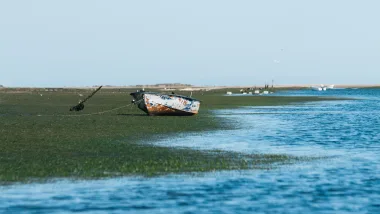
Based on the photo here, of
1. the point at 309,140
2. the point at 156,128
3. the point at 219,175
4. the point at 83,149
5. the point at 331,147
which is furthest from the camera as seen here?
the point at 156,128

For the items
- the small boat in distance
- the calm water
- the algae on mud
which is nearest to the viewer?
the calm water

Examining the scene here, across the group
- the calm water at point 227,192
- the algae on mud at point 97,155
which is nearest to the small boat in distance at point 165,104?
the algae on mud at point 97,155

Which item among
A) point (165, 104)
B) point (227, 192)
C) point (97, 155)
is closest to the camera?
point (227, 192)

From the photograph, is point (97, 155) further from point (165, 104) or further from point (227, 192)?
point (165, 104)

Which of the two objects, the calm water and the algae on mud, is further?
the algae on mud

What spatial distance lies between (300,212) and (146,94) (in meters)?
39.4

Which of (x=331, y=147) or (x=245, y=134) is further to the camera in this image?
(x=245, y=134)

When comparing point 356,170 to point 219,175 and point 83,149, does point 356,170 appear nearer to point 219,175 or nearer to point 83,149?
point 219,175

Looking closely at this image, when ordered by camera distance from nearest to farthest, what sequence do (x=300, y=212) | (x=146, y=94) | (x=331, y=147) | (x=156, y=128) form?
(x=300, y=212) < (x=331, y=147) < (x=156, y=128) < (x=146, y=94)

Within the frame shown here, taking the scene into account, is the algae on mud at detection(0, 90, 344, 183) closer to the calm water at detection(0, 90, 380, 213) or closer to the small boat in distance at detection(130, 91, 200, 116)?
the calm water at detection(0, 90, 380, 213)

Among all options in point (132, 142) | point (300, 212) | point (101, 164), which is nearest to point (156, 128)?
point (132, 142)

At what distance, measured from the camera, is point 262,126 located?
45094mm

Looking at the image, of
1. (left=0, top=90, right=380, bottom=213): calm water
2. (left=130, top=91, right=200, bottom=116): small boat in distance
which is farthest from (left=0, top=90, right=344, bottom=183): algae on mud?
(left=130, top=91, right=200, bottom=116): small boat in distance

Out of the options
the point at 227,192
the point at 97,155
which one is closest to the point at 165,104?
the point at 97,155
